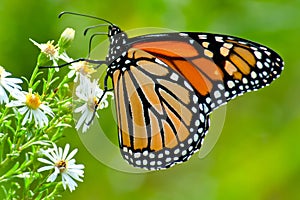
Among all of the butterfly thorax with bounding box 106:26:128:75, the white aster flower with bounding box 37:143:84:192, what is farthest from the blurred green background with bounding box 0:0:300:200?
the white aster flower with bounding box 37:143:84:192

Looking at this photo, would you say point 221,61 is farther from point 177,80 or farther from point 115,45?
point 115,45

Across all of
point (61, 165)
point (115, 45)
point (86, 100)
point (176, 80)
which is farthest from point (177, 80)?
point (61, 165)

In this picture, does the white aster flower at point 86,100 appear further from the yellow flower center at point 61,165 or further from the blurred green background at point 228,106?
the blurred green background at point 228,106

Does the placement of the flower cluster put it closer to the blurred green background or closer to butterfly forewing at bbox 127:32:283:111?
butterfly forewing at bbox 127:32:283:111

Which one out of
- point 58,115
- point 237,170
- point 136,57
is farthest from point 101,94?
point 237,170

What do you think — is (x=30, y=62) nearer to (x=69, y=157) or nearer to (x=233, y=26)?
(x=233, y=26)

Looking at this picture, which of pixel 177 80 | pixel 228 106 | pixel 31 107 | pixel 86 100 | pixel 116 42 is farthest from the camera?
pixel 228 106

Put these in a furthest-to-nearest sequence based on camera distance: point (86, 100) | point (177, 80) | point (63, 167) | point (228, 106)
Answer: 1. point (228, 106)
2. point (177, 80)
3. point (86, 100)
4. point (63, 167)
